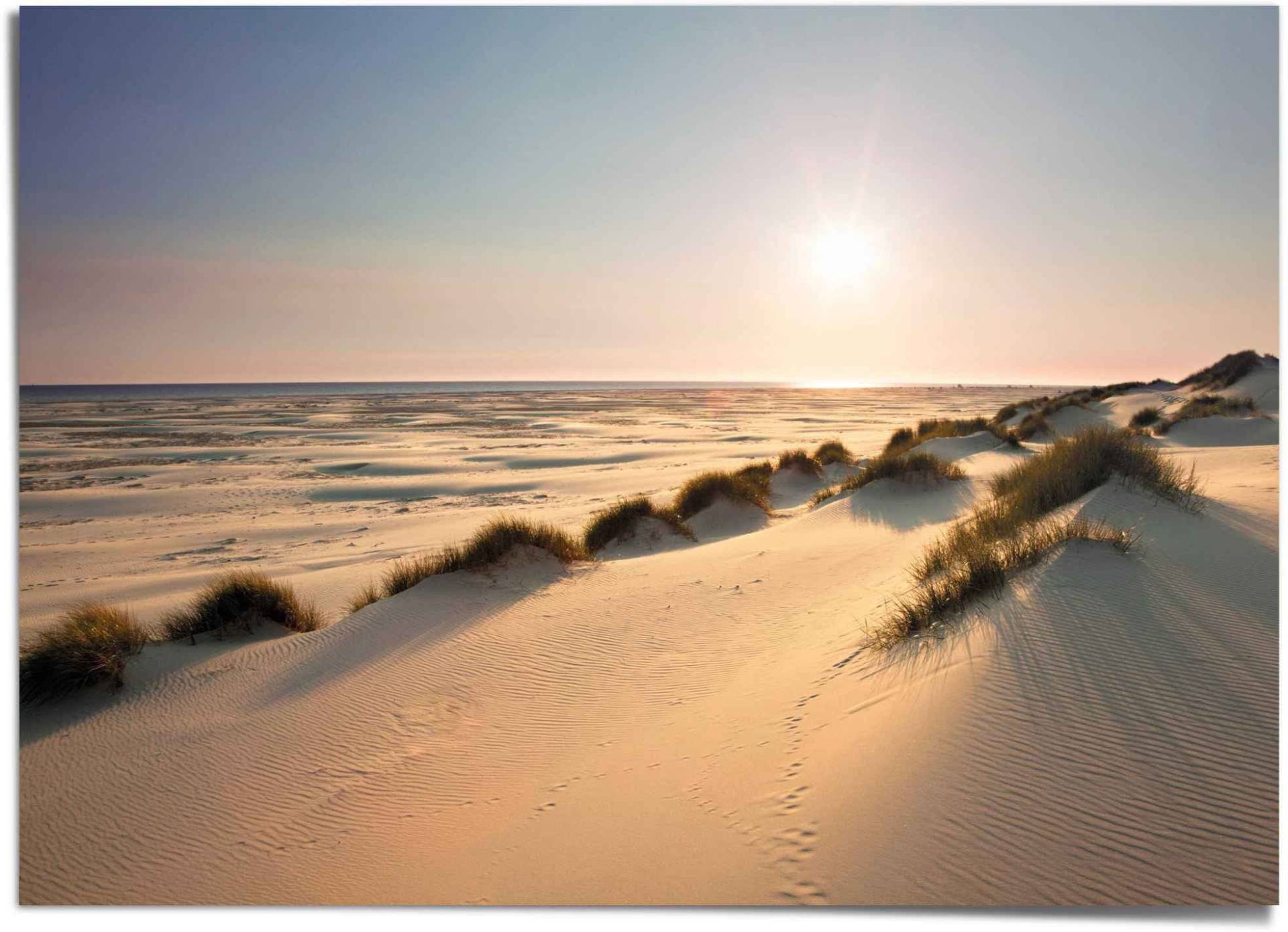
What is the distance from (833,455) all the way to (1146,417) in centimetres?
1310

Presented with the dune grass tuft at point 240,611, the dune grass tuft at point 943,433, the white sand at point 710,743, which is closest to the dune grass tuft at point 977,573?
the white sand at point 710,743

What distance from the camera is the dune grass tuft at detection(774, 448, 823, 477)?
15.3m

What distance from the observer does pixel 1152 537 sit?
16.4 feet

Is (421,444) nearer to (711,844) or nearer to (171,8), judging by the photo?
(171,8)

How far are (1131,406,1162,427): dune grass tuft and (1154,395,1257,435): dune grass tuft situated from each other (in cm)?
83

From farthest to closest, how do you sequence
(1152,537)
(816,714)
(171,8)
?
(1152,537) < (171,8) < (816,714)

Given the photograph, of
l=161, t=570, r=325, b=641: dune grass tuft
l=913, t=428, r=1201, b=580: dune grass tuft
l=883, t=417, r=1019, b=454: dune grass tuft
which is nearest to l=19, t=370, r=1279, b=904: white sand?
l=913, t=428, r=1201, b=580: dune grass tuft

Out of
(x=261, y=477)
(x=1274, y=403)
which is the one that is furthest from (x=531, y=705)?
(x=1274, y=403)

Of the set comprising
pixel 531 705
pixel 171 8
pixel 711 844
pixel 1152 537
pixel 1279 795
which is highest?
pixel 171 8

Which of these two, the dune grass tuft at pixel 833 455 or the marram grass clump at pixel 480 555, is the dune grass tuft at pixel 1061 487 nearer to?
the marram grass clump at pixel 480 555

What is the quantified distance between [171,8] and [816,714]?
633 centimetres

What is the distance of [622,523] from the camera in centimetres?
991

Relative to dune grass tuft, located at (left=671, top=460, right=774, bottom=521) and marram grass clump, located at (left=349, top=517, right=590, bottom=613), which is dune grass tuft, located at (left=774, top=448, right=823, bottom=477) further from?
marram grass clump, located at (left=349, top=517, right=590, bottom=613)

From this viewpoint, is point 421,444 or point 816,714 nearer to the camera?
point 816,714
